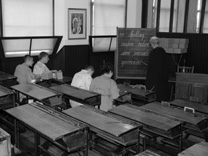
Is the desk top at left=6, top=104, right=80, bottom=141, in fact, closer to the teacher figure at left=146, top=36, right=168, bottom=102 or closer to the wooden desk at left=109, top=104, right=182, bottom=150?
the wooden desk at left=109, top=104, right=182, bottom=150

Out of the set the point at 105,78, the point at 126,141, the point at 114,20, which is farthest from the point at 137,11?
the point at 126,141

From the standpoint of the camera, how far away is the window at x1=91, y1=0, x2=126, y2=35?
8625mm

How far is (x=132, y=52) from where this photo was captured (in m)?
7.82

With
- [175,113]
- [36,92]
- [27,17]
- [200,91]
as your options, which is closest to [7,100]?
[36,92]

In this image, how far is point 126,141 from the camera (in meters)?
3.08

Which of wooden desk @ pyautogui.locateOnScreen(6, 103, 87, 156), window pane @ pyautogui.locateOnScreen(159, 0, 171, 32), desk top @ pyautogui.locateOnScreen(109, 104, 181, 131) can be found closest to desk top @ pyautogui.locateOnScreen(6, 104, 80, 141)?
wooden desk @ pyautogui.locateOnScreen(6, 103, 87, 156)

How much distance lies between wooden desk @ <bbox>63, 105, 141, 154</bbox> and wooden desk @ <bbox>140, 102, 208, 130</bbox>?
0.69 metres

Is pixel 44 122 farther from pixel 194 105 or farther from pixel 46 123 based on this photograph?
pixel 194 105

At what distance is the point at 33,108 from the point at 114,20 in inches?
232

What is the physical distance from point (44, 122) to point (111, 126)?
754mm

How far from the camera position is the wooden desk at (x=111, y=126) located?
3035 millimetres

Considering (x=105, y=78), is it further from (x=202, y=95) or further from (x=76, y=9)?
(x=76, y=9)

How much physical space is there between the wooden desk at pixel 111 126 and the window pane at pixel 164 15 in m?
5.80

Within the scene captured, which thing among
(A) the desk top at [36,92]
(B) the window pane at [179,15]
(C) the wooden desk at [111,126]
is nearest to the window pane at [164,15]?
(B) the window pane at [179,15]
